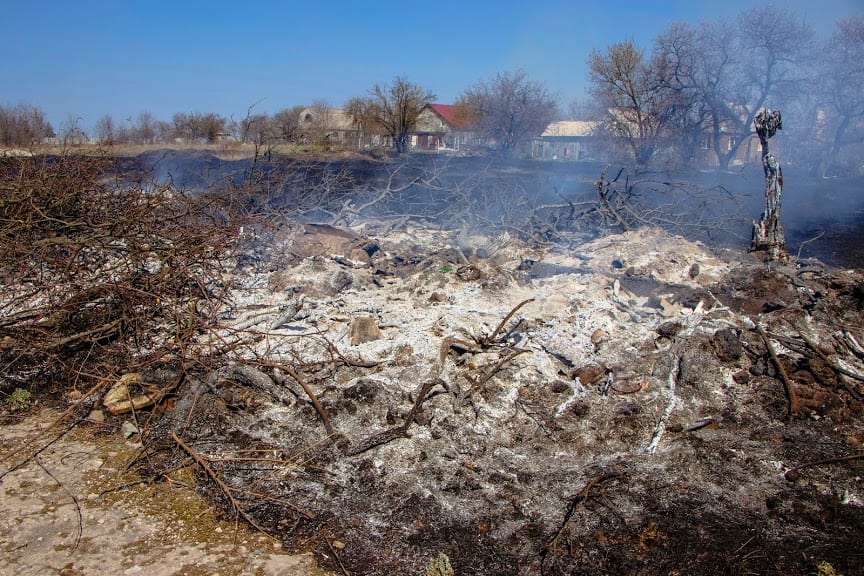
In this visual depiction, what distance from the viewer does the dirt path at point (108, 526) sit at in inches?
109

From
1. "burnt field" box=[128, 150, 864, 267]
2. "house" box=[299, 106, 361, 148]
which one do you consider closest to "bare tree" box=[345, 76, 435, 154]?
"house" box=[299, 106, 361, 148]

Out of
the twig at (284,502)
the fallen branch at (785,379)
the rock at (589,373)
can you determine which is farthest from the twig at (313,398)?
the fallen branch at (785,379)

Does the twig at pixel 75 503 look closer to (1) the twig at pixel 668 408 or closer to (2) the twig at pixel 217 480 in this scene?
(2) the twig at pixel 217 480

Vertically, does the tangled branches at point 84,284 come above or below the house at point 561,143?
below

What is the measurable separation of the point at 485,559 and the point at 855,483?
231 centimetres

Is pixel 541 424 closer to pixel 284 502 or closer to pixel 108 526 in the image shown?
pixel 284 502

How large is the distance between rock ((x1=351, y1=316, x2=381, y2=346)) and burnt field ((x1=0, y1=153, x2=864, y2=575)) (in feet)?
0.10

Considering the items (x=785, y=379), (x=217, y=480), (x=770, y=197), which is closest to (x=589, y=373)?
(x=785, y=379)

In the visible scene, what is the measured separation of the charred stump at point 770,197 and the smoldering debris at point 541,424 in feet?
3.01

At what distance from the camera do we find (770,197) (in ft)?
23.5

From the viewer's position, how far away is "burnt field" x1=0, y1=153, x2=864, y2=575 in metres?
3.03

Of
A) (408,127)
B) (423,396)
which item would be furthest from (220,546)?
(408,127)

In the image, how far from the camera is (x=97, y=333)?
4586mm

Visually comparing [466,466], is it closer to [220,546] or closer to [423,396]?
[423,396]
